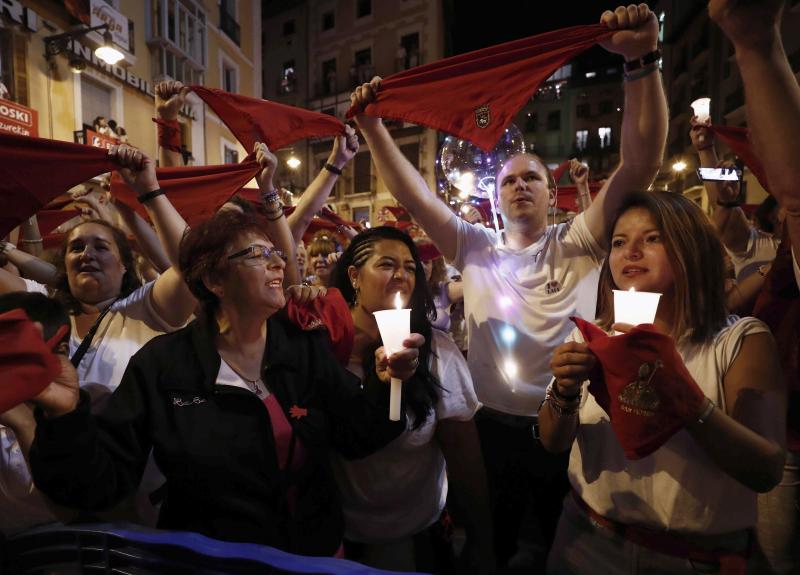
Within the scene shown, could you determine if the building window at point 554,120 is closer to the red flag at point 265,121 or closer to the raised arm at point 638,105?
the red flag at point 265,121

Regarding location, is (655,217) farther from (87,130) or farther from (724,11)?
(87,130)

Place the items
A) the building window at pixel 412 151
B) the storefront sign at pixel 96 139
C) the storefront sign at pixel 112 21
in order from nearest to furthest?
the storefront sign at pixel 96 139 < the storefront sign at pixel 112 21 < the building window at pixel 412 151

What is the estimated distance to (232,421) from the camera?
1.54 meters

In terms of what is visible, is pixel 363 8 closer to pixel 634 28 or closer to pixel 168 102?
pixel 168 102

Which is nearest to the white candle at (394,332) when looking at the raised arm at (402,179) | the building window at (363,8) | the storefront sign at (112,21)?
the raised arm at (402,179)

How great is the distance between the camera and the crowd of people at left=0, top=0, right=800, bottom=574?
124 cm

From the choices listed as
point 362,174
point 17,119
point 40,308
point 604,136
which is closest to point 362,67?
point 362,174

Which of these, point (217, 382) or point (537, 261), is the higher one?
point (537, 261)

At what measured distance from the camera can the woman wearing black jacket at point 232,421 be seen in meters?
1.31

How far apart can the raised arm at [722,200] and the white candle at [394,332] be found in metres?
2.68

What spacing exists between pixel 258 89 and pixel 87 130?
40.5 feet

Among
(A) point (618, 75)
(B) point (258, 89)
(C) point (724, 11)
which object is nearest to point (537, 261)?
(C) point (724, 11)

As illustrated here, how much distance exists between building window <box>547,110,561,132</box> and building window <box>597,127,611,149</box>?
4338mm

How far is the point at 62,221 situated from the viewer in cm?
466
